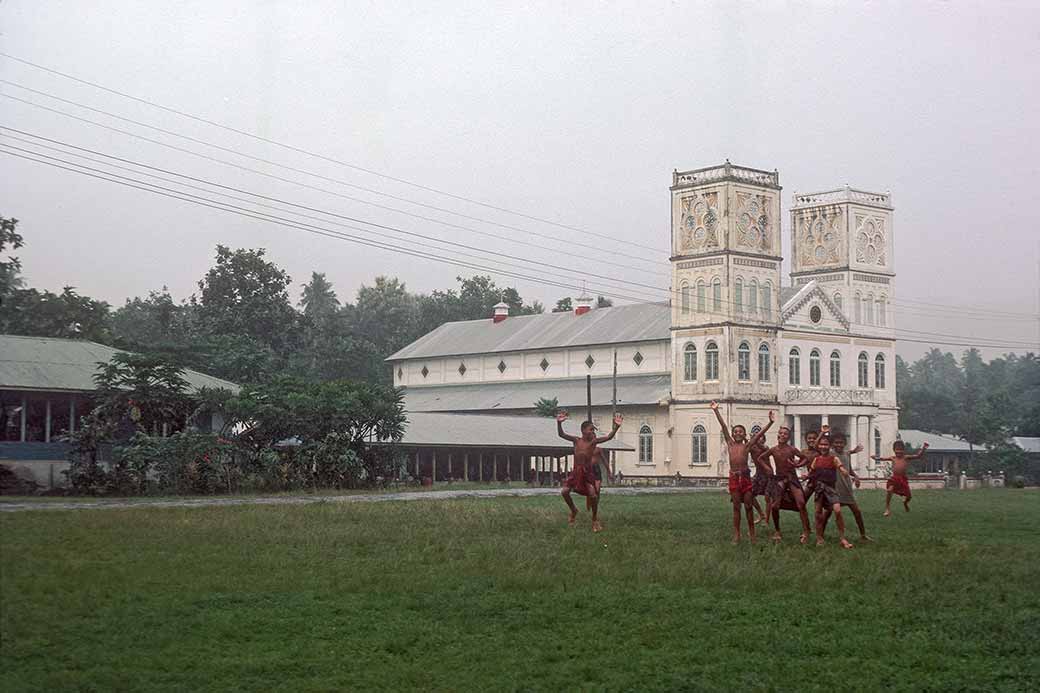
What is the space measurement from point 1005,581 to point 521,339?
78.6 metres

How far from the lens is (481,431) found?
70.2 metres

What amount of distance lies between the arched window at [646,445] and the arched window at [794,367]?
31.2 feet

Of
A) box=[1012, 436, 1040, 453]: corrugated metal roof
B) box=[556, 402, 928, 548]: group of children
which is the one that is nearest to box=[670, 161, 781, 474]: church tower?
box=[1012, 436, 1040, 453]: corrugated metal roof

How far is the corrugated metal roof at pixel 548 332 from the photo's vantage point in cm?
9006

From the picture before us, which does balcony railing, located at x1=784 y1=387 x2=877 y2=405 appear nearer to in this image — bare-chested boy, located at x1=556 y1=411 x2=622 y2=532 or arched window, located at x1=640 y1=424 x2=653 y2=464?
arched window, located at x1=640 y1=424 x2=653 y2=464

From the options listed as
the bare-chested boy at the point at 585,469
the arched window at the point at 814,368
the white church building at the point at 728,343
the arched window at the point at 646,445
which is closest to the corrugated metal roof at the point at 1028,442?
the white church building at the point at 728,343

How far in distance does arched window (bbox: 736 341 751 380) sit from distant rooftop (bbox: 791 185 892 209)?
48.1ft

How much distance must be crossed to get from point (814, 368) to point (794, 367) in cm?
204

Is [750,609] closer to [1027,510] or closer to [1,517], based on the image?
[1,517]

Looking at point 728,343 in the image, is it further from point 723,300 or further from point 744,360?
point 723,300

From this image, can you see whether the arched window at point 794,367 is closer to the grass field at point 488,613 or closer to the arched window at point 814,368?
the arched window at point 814,368

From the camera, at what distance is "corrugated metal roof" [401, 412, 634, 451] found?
66625mm

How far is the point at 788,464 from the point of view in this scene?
74.7ft

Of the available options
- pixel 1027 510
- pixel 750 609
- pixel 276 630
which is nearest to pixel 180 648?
pixel 276 630
